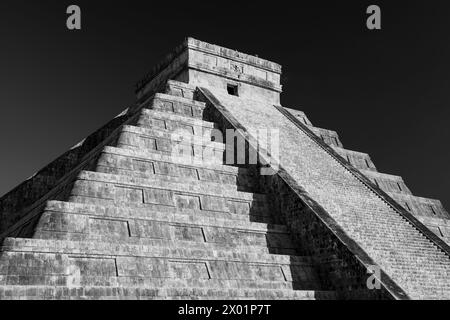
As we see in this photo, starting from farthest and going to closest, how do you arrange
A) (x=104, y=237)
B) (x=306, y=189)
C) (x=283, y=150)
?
(x=283, y=150) → (x=306, y=189) → (x=104, y=237)

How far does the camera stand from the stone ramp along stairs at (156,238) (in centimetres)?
1000

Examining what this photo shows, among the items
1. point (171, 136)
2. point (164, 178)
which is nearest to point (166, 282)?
point (164, 178)

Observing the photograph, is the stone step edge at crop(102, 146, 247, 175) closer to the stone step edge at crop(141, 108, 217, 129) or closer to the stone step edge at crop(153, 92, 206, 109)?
the stone step edge at crop(141, 108, 217, 129)

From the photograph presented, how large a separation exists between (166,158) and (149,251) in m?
4.02

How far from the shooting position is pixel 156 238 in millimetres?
12047

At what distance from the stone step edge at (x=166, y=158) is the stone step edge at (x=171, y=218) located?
229 cm

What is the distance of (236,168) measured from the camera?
52.0 ft

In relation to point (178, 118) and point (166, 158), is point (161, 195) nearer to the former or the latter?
point (166, 158)

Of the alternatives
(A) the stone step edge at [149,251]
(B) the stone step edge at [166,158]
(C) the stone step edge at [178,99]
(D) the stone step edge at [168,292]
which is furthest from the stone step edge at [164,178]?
(C) the stone step edge at [178,99]

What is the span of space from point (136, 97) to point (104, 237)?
1732cm

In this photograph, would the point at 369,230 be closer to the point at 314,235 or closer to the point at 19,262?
the point at 314,235

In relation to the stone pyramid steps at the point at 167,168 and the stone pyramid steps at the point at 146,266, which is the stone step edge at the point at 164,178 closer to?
the stone pyramid steps at the point at 167,168

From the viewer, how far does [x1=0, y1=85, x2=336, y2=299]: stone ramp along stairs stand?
1000cm

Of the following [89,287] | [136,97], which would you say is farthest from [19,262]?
[136,97]
